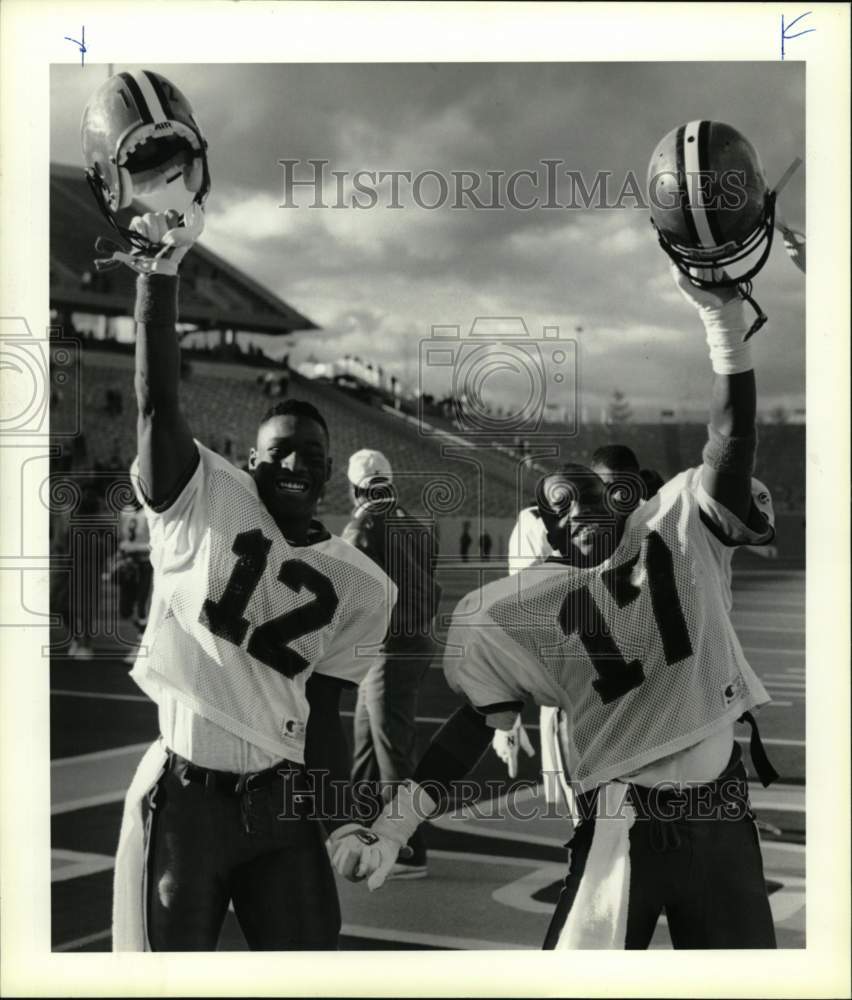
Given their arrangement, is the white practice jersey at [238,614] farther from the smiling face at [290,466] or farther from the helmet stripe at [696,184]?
the helmet stripe at [696,184]

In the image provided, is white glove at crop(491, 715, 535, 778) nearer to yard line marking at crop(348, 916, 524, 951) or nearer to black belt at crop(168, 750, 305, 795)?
yard line marking at crop(348, 916, 524, 951)

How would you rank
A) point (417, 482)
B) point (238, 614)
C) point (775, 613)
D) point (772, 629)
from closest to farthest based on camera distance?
point (238, 614)
point (417, 482)
point (772, 629)
point (775, 613)

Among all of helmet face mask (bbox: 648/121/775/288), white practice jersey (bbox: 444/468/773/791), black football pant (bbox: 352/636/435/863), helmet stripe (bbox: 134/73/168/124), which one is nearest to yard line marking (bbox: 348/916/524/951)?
black football pant (bbox: 352/636/435/863)

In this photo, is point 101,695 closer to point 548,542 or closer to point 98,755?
point 98,755

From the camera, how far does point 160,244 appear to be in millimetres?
2857

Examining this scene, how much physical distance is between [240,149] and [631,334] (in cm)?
101

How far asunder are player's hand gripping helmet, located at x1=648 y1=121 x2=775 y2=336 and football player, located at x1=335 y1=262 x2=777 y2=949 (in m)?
0.06

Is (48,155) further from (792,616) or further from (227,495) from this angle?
(792,616)

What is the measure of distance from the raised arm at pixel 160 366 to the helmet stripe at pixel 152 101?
0.20 metres

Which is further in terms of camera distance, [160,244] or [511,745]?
[511,745]

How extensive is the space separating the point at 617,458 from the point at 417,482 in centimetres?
47

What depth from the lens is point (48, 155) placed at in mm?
3188

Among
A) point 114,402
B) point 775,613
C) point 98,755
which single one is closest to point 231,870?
point 114,402

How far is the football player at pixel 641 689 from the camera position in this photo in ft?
9.03
